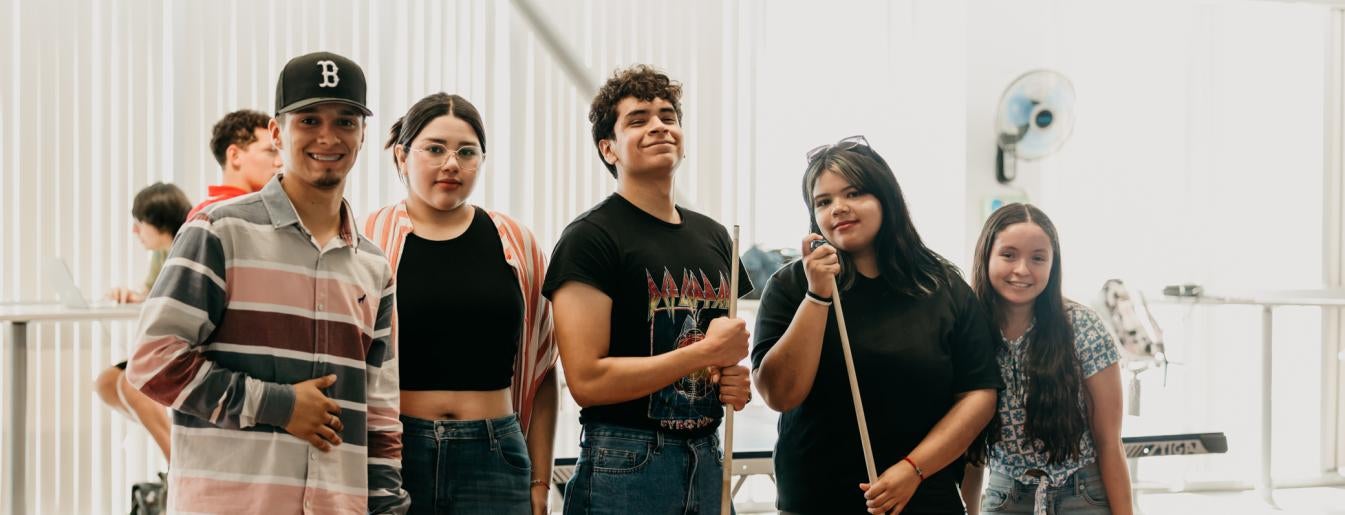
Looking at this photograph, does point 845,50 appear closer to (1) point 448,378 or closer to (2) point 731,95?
(2) point 731,95

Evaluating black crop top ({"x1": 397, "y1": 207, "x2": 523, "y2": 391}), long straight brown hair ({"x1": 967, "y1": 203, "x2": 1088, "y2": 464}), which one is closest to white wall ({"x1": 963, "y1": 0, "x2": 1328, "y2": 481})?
long straight brown hair ({"x1": 967, "y1": 203, "x2": 1088, "y2": 464})

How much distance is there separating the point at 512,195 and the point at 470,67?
0.62 m

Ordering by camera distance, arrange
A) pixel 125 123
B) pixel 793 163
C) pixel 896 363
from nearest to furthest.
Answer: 1. pixel 896 363
2. pixel 125 123
3. pixel 793 163

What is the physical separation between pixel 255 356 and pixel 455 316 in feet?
1.43

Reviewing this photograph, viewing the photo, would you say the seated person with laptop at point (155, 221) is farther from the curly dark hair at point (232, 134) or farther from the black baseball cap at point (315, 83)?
the black baseball cap at point (315, 83)

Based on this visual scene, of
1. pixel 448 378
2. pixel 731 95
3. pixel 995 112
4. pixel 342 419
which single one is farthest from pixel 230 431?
pixel 995 112

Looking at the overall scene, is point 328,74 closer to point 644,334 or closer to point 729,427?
point 644,334

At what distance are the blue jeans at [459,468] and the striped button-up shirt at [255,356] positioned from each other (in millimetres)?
216

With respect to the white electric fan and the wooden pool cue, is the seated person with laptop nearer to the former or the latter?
the wooden pool cue

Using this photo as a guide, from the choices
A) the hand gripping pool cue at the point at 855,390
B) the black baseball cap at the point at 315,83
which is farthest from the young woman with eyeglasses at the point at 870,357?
the black baseball cap at the point at 315,83

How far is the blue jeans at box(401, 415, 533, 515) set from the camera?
192cm

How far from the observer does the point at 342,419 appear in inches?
64.7

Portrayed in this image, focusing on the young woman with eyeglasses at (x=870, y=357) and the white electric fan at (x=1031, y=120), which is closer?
the young woman with eyeglasses at (x=870, y=357)

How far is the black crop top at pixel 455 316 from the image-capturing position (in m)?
1.96
